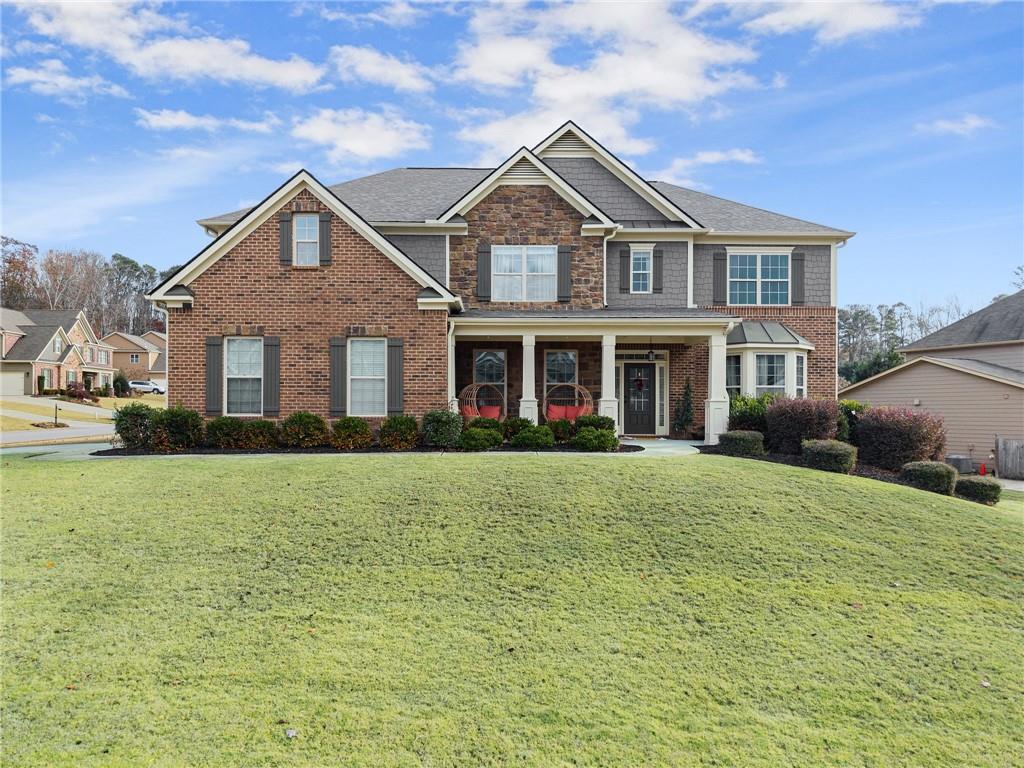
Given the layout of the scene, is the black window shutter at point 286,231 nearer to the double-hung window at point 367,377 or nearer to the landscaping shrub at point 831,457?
the double-hung window at point 367,377

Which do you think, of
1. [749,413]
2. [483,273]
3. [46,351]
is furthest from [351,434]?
[46,351]

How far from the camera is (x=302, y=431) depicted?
1440cm

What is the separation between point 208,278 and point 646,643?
13.5 meters

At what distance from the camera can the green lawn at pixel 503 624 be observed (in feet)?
15.2

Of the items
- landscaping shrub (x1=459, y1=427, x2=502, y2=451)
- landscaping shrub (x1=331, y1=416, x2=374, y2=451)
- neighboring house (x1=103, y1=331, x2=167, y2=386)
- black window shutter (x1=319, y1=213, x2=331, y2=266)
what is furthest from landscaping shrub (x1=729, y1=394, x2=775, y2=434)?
neighboring house (x1=103, y1=331, x2=167, y2=386)

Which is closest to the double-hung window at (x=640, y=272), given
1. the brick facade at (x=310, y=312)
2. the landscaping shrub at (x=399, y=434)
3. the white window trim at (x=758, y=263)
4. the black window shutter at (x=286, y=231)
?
the white window trim at (x=758, y=263)

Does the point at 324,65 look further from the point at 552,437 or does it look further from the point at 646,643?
the point at 646,643

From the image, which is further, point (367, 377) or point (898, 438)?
point (367, 377)

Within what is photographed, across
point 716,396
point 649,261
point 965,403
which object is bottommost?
point 965,403

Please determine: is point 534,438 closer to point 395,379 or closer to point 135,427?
point 395,379

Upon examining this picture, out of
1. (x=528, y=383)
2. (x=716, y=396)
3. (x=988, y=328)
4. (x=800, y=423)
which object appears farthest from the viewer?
(x=988, y=328)

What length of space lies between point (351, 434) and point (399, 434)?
1101 millimetres

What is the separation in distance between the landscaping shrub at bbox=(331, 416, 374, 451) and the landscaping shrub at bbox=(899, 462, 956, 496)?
11.6 m

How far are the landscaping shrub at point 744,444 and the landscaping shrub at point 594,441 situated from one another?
8.59 feet
